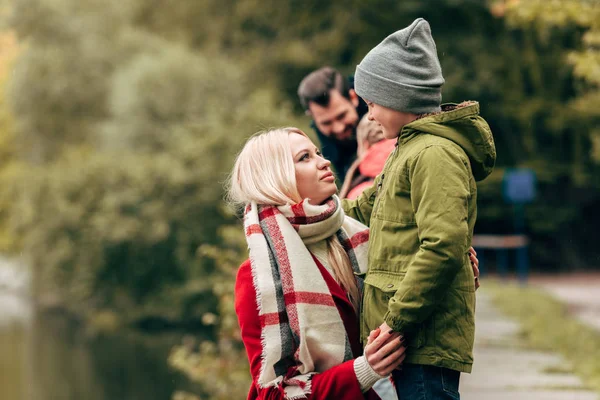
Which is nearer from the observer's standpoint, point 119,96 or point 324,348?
point 324,348

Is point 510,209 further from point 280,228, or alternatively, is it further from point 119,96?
point 280,228

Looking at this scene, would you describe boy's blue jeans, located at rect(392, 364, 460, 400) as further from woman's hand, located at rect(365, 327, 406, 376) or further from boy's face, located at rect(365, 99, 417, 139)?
boy's face, located at rect(365, 99, 417, 139)

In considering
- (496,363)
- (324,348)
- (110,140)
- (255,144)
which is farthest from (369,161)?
(110,140)

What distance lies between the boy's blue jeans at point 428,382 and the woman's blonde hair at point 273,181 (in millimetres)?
295

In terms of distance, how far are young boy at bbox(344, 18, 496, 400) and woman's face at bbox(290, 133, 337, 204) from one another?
0.17 meters

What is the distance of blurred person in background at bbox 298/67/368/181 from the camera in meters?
4.61

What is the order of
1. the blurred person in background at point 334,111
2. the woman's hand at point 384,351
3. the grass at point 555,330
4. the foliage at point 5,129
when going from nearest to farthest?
the woman's hand at point 384,351 → the blurred person in background at point 334,111 → the grass at point 555,330 → the foliage at point 5,129

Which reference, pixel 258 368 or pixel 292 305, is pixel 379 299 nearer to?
pixel 292 305

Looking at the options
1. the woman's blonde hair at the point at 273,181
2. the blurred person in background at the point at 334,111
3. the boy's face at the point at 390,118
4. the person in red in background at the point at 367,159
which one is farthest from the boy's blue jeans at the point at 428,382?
the blurred person in background at the point at 334,111

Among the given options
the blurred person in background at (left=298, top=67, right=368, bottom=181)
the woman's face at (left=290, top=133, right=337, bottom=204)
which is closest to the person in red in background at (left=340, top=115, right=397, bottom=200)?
the blurred person in background at (left=298, top=67, right=368, bottom=181)

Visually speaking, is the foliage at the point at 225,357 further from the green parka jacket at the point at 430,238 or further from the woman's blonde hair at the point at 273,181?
the green parka jacket at the point at 430,238

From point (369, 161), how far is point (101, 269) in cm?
2306

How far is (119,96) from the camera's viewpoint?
2611cm

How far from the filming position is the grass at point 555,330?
8584mm
